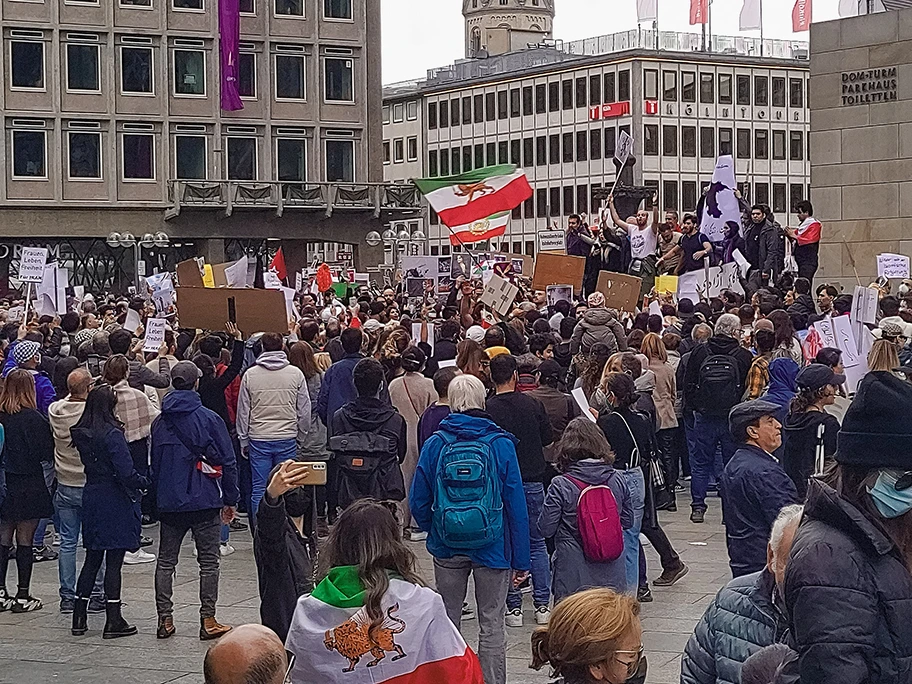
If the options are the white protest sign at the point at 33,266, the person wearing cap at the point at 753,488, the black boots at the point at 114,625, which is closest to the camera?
the person wearing cap at the point at 753,488

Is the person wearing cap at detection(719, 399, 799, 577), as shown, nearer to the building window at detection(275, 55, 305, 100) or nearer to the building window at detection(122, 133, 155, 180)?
the building window at detection(122, 133, 155, 180)

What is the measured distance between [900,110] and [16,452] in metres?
18.4

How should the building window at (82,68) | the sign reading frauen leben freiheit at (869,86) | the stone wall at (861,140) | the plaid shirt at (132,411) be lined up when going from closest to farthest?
the plaid shirt at (132,411) → the stone wall at (861,140) → the sign reading frauen leben freiheit at (869,86) → the building window at (82,68)

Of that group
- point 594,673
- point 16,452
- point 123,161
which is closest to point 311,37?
point 123,161

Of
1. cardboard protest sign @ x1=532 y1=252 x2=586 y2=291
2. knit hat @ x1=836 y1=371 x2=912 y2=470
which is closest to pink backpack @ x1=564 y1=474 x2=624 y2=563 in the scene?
knit hat @ x1=836 y1=371 x2=912 y2=470

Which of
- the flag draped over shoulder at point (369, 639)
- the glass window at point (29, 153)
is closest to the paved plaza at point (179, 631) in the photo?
the flag draped over shoulder at point (369, 639)

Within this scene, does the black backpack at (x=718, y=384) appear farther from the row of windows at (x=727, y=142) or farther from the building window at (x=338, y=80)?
the row of windows at (x=727, y=142)

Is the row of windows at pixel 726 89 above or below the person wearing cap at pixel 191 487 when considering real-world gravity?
above

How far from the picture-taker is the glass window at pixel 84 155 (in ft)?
188

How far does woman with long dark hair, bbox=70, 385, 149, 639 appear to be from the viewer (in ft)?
32.2

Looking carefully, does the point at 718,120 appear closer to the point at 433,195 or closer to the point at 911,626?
the point at 433,195

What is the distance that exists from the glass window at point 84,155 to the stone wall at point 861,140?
119ft

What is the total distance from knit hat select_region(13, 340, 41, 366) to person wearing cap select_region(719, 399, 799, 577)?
7.49m

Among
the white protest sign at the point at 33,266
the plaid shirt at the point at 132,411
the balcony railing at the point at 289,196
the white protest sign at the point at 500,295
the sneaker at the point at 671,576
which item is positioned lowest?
the sneaker at the point at 671,576
